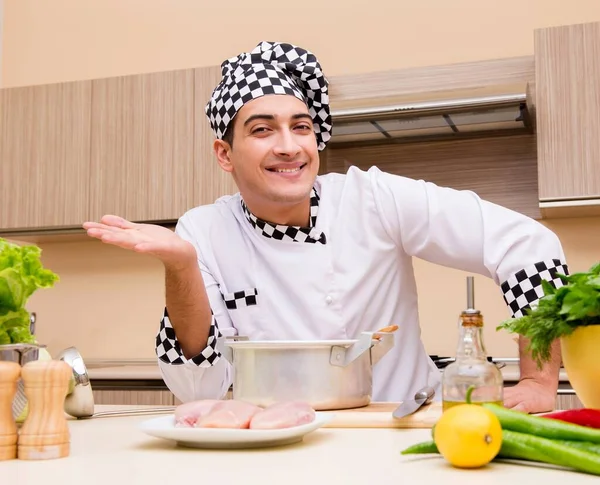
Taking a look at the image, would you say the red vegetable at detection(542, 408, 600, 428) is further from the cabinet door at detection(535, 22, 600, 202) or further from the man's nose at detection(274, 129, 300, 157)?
the cabinet door at detection(535, 22, 600, 202)

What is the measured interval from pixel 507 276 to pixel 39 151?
→ 2423mm

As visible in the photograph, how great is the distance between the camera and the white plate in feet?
2.65

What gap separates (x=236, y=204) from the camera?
1869 mm

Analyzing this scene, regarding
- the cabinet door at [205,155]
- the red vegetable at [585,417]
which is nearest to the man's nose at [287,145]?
the red vegetable at [585,417]

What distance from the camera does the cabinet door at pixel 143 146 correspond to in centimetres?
312

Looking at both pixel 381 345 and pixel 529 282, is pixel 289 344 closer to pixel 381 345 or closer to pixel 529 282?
pixel 381 345

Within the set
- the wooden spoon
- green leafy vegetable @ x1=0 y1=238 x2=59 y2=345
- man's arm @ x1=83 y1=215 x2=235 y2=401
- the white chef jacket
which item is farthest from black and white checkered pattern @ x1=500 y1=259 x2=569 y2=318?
green leafy vegetable @ x1=0 y1=238 x2=59 y2=345

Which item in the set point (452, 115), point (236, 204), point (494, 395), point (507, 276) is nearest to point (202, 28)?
point (452, 115)

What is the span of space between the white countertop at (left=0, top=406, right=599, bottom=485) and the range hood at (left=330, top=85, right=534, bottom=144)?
1872 millimetres

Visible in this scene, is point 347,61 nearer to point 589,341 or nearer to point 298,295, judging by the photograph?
point 298,295

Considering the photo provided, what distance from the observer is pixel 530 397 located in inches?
45.2

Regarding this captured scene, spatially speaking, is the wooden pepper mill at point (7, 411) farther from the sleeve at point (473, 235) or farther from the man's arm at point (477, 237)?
the sleeve at point (473, 235)

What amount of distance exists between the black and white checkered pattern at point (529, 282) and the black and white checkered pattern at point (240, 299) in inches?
21.4

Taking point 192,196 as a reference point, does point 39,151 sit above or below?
above
